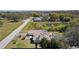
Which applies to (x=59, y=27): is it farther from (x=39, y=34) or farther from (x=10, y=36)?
(x=10, y=36)

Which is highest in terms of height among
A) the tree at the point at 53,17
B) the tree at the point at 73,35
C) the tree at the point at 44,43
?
the tree at the point at 53,17

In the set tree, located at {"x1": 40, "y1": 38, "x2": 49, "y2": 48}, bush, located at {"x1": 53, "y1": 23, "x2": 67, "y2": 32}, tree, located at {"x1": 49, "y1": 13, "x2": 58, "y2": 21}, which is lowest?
tree, located at {"x1": 40, "y1": 38, "x2": 49, "y2": 48}

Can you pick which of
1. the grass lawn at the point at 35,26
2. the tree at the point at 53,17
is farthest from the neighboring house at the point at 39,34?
the tree at the point at 53,17

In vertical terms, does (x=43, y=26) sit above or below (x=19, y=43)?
above

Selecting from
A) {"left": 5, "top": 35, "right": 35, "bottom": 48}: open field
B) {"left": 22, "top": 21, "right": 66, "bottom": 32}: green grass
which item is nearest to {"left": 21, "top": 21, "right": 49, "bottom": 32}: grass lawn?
{"left": 22, "top": 21, "right": 66, "bottom": 32}: green grass

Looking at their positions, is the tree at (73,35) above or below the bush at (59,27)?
below

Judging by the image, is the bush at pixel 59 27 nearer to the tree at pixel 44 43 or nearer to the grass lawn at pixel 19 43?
the tree at pixel 44 43

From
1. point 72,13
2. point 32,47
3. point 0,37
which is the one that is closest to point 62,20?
point 72,13

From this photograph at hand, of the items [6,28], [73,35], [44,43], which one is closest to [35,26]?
[44,43]

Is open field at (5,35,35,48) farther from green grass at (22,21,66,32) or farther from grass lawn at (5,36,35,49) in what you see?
green grass at (22,21,66,32)

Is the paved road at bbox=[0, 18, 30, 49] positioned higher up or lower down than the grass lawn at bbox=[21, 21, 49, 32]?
lower down
